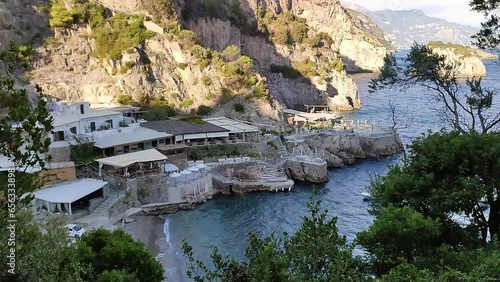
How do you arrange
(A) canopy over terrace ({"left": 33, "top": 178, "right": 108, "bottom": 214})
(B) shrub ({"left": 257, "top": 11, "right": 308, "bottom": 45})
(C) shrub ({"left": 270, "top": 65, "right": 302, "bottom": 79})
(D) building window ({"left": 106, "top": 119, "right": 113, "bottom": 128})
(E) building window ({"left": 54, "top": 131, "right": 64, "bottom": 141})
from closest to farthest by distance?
(A) canopy over terrace ({"left": 33, "top": 178, "right": 108, "bottom": 214}) < (E) building window ({"left": 54, "top": 131, "right": 64, "bottom": 141}) < (D) building window ({"left": 106, "top": 119, "right": 113, "bottom": 128}) < (C) shrub ({"left": 270, "top": 65, "right": 302, "bottom": 79}) < (B) shrub ({"left": 257, "top": 11, "right": 308, "bottom": 45})

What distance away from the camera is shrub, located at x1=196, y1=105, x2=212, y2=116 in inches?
2114

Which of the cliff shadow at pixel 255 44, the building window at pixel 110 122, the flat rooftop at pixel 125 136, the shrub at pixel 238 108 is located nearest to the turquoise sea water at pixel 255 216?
the flat rooftop at pixel 125 136

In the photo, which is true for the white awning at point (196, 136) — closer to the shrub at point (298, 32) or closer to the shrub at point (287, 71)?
the shrub at point (287, 71)

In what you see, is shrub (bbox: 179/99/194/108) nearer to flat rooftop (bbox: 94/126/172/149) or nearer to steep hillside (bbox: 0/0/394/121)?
steep hillside (bbox: 0/0/394/121)

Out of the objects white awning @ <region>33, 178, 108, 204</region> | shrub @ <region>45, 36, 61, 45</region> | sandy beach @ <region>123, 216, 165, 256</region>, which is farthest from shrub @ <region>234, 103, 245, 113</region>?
white awning @ <region>33, 178, 108, 204</region>

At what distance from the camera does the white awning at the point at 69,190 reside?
28516mm

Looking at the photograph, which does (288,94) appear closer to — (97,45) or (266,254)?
(97,45)

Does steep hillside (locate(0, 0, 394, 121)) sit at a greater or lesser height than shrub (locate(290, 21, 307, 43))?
lesser

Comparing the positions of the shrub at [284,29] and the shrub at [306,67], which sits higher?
the shrub at [284,29]

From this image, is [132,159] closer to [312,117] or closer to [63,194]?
[63,194]

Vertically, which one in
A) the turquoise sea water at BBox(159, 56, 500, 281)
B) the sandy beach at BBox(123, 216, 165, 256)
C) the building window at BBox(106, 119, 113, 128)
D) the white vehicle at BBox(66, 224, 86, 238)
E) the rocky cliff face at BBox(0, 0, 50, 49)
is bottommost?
the turquoise sea water at BBox(159, 56, 500, 281)

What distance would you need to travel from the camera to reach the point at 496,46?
13797 mm

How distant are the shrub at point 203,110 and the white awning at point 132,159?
55.0 ft

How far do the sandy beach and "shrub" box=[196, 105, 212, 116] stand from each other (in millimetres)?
22536
